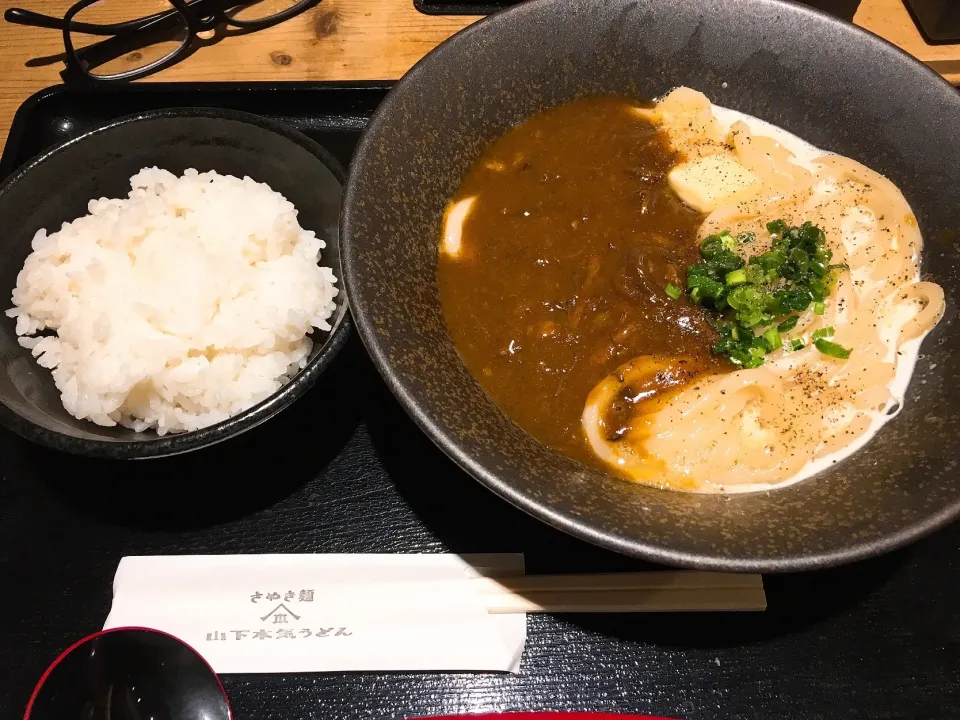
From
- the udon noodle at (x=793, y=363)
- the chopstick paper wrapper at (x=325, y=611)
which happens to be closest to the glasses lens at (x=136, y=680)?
the chopstick paper wrapper at (x=325, y=611)

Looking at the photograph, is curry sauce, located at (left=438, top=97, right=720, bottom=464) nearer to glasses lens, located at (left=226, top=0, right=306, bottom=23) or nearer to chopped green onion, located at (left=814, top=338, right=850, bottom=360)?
chopped green onion, located at (left=814, top=338, right=850, bottom=360)

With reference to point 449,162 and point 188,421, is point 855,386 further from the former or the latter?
point 188,421

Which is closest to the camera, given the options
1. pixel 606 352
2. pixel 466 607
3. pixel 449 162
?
pixel 466 607

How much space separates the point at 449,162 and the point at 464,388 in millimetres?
865

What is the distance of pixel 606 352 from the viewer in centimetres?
203

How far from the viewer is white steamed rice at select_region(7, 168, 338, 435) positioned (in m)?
2.01

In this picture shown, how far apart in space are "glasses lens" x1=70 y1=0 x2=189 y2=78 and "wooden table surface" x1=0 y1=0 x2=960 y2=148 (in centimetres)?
11

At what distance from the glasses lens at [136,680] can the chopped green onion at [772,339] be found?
1.84 m

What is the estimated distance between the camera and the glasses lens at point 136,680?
1658 mm

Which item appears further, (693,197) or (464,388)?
(693,197)

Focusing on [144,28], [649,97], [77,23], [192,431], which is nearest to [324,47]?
[144,28]

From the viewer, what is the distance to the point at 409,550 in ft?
6.46

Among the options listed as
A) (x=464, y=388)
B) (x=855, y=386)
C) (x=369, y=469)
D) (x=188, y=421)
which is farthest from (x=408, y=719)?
(x=855, y=386)

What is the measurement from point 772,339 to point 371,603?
4.72ft
